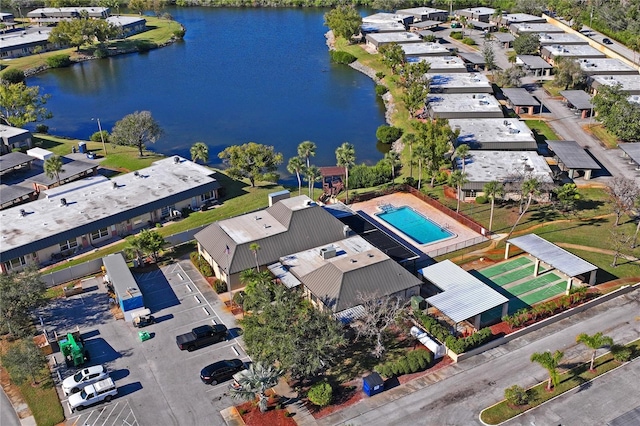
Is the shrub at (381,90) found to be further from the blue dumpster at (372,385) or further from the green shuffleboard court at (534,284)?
the blue dumpster at (372,385)

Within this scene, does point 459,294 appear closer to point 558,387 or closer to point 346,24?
point 558,387

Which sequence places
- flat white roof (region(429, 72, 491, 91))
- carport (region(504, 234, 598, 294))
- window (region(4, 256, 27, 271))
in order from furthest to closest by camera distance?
1. flat white roof (region(429, 72, 491, 91))
2. window (region(4, 256, 27, 271))
3. carport (region(504, 234, 598, 294))

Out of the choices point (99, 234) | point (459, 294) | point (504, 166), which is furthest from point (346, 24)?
point (459, 294)

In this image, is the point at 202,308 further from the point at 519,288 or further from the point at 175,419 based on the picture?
the point at 519,288

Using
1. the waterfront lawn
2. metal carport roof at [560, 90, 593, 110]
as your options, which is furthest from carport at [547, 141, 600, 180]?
the waterfront lawn

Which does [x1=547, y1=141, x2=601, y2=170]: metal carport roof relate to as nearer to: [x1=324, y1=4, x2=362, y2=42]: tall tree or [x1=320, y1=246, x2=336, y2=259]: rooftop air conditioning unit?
[x1=320, y1=246, x2=336, y2=259]: rooftop air conditioning unit
